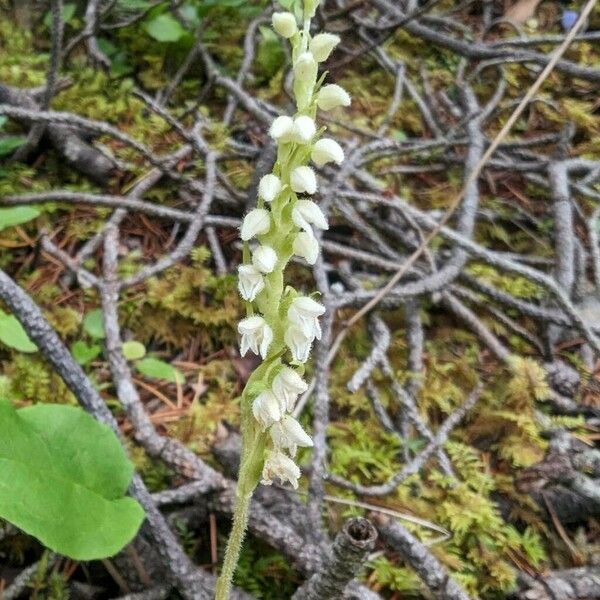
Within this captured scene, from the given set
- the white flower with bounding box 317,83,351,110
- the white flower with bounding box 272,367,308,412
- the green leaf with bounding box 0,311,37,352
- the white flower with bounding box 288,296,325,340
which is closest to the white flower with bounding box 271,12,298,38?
the white flower with bounding box 317,83,351,110

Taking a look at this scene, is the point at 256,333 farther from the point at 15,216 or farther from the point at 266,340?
the point at 15,216

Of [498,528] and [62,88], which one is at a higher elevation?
[62,88]

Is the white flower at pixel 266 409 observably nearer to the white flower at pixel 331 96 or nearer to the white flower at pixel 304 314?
the white flower at pixel 304 314

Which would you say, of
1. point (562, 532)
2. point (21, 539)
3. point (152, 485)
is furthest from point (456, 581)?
point (21, 539)

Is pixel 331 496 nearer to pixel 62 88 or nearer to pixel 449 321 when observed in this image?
pixel 449 321

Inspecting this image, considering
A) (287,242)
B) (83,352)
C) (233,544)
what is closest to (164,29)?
(83,352)

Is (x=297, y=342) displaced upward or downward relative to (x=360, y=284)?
upward

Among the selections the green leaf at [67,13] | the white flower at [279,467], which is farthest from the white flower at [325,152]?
the green leaf at [67,13]
